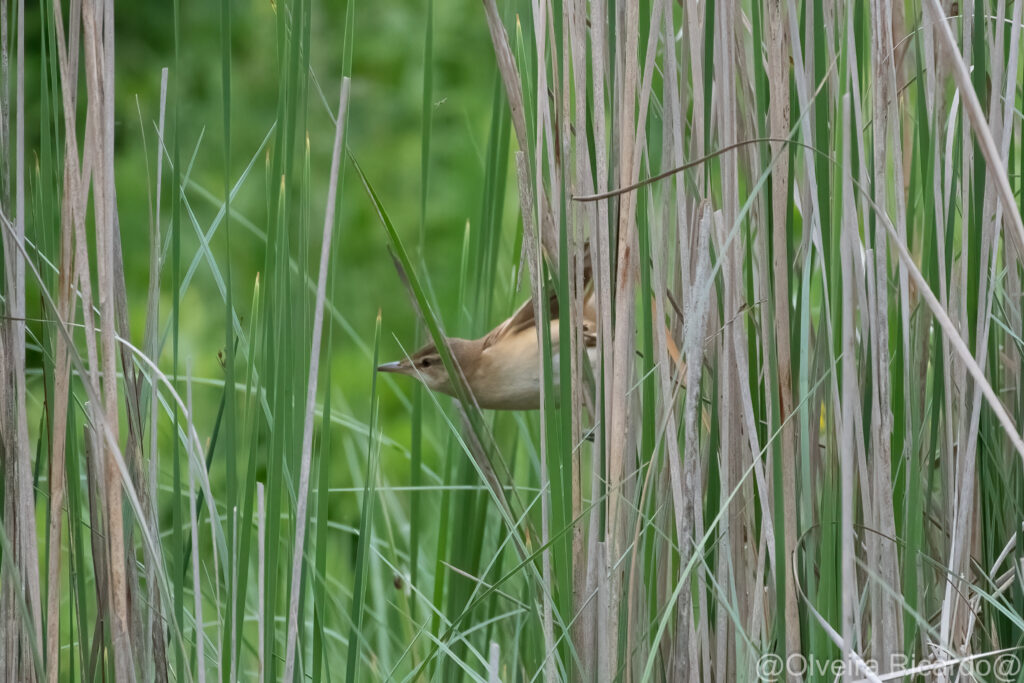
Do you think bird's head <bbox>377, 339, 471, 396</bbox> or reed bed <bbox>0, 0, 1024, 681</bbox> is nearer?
reed bed <bbox>0, 0, 1024, 681</bbox>

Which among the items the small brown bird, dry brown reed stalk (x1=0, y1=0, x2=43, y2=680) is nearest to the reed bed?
dry brown reed stalk (x1=0, y1=0, x2=43, y2=680)

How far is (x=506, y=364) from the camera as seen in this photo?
1071 millimetres

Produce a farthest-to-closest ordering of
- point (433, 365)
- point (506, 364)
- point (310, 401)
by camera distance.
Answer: point (433, 365)
point (506, 364)
point (310, 401)

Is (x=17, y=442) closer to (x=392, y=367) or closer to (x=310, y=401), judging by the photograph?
(x=310, y=401)

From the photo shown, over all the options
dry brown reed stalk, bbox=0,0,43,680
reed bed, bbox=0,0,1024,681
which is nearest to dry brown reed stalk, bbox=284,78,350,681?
reed bed, bbox=0,0,1024,681

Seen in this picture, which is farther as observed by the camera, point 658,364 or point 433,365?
point 433,365

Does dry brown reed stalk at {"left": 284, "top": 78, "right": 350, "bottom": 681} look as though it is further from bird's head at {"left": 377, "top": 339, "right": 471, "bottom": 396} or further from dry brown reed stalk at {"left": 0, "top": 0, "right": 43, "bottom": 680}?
bird's head at {"left": 377, "top": 339, "right": 471, "bottom": 396}

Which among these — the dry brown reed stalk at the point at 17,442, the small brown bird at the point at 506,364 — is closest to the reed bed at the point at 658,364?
the dry brown reed stalk at the point at 17,442

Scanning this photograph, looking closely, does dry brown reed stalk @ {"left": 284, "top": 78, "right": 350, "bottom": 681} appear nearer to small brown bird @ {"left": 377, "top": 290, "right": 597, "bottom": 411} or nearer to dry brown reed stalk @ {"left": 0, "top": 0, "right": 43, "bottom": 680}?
dry brown reed stalk @ {"left": 0, "top": 0, "right": 43, "bottom": 680}

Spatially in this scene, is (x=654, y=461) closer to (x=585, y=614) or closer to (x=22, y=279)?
(x=585, y=614)

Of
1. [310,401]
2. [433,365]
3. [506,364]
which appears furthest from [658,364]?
[433,365]

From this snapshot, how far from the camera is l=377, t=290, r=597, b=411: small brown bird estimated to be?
1037 millimetres

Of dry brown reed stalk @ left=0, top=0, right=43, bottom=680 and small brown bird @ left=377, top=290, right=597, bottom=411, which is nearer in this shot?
dry brown reed stalk @ left=0, top=0, right=43, bottom=680

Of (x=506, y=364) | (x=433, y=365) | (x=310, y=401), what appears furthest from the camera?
(x=433, y=365)
